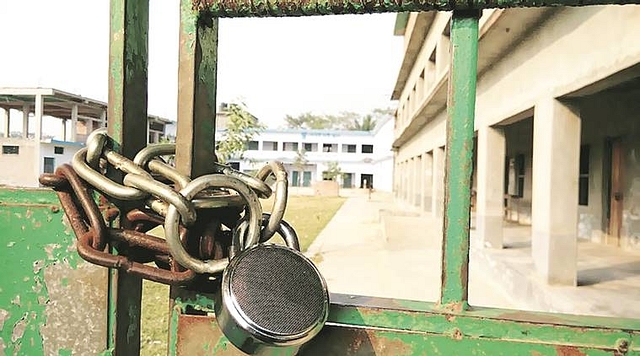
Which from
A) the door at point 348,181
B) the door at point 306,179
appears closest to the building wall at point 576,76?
the door at point 306,179

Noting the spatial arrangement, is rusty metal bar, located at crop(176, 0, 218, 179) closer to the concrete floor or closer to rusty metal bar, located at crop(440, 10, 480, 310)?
rusty metal bar, located at crop(440, 10, 480, 310)

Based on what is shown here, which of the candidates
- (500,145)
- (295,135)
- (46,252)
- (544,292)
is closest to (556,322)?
(46,252)

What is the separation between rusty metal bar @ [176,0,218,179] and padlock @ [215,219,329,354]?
0.69ft

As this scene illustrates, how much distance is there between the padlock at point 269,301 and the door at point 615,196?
9.05m

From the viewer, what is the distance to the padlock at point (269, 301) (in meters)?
0.74

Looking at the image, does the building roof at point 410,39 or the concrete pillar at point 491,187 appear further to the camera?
the building roof at point 410,39

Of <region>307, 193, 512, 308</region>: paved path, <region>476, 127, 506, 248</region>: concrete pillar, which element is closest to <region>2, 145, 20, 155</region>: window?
<region>307, 193, 512, 308</region>: paved path

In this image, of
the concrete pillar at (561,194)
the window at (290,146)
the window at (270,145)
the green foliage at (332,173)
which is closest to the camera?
the concrete pillar at (561,194)

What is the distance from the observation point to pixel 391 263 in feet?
26.4

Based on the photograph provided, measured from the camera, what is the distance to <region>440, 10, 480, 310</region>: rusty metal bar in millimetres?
847

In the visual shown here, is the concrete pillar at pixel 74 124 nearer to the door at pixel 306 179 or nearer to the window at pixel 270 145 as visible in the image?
the window at pixel 270 145

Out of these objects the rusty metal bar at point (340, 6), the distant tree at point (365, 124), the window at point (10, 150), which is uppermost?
the distant tree at point (365, 124)

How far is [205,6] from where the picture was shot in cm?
88

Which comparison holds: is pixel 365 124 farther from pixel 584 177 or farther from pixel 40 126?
pixel 40 126
